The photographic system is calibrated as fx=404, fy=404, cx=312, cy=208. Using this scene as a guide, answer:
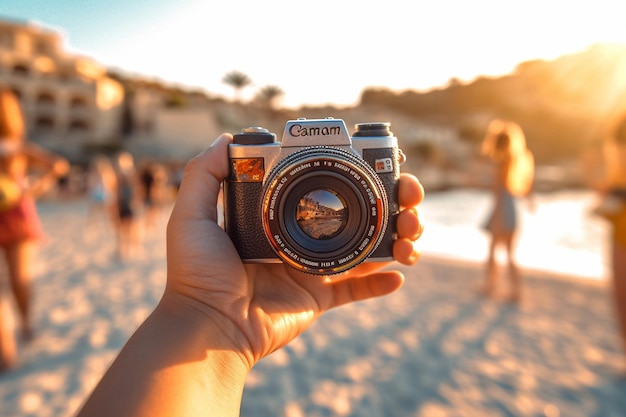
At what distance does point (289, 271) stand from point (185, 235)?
0.44 metres

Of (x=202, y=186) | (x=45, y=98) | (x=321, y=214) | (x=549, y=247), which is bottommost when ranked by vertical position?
(x=549, y=247)

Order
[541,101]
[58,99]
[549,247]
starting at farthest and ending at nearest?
[541,101] < [58,99] < [549,247]

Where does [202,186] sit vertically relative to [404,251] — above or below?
above

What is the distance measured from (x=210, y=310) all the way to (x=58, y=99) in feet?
129

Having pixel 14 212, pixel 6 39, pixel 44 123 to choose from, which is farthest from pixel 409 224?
pixel 6 39

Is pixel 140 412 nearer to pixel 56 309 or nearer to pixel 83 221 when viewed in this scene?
pixel 56 309

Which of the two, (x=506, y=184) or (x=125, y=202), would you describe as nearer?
(x=506, y=184)

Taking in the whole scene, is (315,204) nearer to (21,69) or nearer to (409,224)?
(409,224)

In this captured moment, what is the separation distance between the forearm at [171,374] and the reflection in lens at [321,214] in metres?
0.40

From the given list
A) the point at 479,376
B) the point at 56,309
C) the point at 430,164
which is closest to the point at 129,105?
the point at 430,164

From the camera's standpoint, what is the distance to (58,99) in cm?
3316

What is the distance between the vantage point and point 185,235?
1121mm

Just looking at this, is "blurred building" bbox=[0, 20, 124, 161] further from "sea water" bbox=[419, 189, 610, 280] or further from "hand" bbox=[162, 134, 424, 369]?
"hand" bbox=[162, 134, 424, 369]

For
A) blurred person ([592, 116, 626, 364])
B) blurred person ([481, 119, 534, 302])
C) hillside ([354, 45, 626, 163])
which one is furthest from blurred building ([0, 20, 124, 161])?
hillside ([354, 45, 626, 163])
